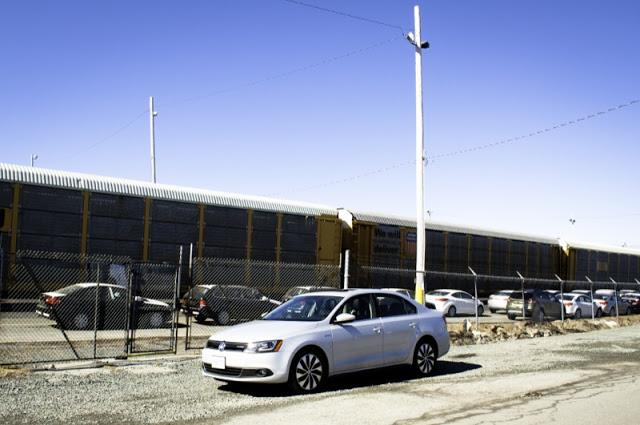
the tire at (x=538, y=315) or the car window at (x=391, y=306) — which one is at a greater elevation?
the car window at (x=391, y=306)

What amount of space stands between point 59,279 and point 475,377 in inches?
477

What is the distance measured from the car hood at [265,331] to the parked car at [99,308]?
6.75 m

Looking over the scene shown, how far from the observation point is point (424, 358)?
10.7 m

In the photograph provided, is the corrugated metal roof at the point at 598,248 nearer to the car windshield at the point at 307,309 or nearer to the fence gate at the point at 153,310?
the fence gate at the point at 153,310

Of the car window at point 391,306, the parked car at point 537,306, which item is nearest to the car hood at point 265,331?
the car window at point 391,306

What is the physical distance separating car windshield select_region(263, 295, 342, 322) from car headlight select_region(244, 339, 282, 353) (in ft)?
3.25

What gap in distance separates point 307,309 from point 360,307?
853mm

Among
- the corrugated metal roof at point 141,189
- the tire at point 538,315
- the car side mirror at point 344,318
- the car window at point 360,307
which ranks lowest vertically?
the tire at point 538,315

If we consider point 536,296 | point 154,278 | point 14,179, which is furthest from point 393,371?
point 536,296

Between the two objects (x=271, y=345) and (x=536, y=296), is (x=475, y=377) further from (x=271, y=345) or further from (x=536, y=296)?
(x=536, y=296)

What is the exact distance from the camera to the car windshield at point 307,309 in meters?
9.73

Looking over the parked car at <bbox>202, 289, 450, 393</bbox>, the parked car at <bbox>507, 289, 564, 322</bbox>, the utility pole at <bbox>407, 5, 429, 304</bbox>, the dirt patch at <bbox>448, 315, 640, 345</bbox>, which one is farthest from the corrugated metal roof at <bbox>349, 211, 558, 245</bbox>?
the parked car at <bbox>202, 289, 450, 393</bbox>

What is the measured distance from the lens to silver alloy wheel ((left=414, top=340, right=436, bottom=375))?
34.8 feet

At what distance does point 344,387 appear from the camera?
9609 mm
